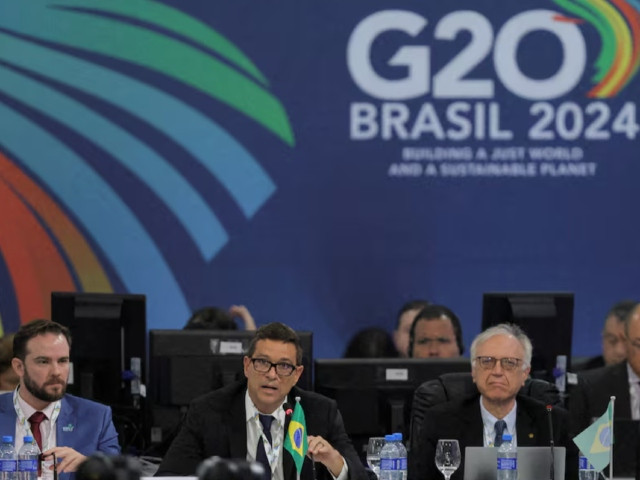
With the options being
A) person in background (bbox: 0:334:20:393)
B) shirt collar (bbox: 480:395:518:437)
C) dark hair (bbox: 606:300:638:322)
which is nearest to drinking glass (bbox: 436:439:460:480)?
shirt collar (bbox: 480:395:518:437)

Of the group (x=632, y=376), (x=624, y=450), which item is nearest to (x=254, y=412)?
(x=624, y=450)

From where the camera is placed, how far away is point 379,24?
9539 mm

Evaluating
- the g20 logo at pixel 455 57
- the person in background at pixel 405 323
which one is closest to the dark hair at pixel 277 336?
the person in background at pixel 405 323

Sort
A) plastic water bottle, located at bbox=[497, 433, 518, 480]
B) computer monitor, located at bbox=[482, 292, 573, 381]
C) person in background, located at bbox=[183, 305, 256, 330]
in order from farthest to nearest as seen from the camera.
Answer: person in background, located at bbox=[183, 305, 256, 330], computer monitor, located at bbox=[482, 292, 573, 381], plastic water bottle, located at bbox=[497, 433, 518, 480]

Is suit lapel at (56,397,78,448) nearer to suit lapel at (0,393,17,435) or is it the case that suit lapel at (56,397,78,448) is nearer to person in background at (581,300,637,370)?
suit lapel at (0,393,17,435)

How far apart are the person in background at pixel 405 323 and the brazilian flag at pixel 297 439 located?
3.21 m

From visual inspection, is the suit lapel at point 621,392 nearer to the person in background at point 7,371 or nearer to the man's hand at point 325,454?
the man's hand at point 325,454

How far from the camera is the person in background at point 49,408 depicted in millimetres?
6219

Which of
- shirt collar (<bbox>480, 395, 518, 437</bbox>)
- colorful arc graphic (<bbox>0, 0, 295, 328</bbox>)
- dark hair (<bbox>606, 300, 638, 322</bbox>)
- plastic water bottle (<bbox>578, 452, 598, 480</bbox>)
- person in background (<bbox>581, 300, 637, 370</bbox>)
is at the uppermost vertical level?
colorful arc graphic (<bbox>0, 0, 295, 328</bbox>)

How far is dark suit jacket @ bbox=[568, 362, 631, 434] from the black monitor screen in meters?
2.27

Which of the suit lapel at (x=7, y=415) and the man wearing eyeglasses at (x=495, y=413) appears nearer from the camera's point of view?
the suit lapel at (x=7, y=415)

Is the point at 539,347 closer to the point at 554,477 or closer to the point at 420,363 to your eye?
the point at 420,363

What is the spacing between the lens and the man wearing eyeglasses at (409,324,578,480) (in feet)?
20.8

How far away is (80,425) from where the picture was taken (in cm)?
625
